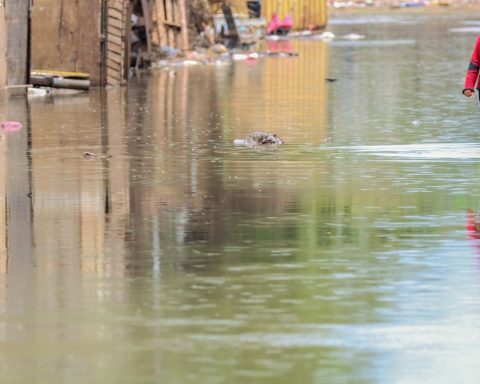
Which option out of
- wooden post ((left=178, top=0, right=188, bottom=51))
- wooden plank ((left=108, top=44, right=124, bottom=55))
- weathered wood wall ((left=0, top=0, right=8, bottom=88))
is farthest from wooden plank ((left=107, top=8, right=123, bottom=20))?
wooden post ((left=178, top=0, right=188, bottom=51))

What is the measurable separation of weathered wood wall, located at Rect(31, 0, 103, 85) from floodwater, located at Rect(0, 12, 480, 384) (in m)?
4.48

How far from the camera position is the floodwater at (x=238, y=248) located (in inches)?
300

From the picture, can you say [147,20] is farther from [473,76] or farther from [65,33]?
[473,76]

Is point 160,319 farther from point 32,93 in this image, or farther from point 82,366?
point 32,93

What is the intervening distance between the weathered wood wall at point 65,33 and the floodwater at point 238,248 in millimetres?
4483

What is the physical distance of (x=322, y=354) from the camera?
7621 millimetres

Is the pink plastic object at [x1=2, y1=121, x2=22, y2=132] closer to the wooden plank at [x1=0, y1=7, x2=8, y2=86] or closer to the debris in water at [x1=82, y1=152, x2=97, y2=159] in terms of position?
the wooden plank at [x1=0, y1=7, x2=8, y2=86]

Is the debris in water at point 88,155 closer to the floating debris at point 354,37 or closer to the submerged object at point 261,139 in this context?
the submerged object at point 261,139

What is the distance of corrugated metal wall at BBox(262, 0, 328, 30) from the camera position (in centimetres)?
5978

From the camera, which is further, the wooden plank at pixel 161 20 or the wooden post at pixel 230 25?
the wooden post at pixel 230 25

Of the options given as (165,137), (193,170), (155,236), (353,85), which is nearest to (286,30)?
(353,85)

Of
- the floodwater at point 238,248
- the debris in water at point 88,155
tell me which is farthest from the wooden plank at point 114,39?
the debris in water at point 88,155

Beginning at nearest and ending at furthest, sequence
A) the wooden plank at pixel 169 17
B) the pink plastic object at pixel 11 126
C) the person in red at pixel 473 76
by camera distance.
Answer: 1. the person in red at pixel 473 76
2. the pink plastic object at pixel 11 126
3. the wooden plank at pixel 169 17

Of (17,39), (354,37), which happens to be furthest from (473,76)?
(354,37)
